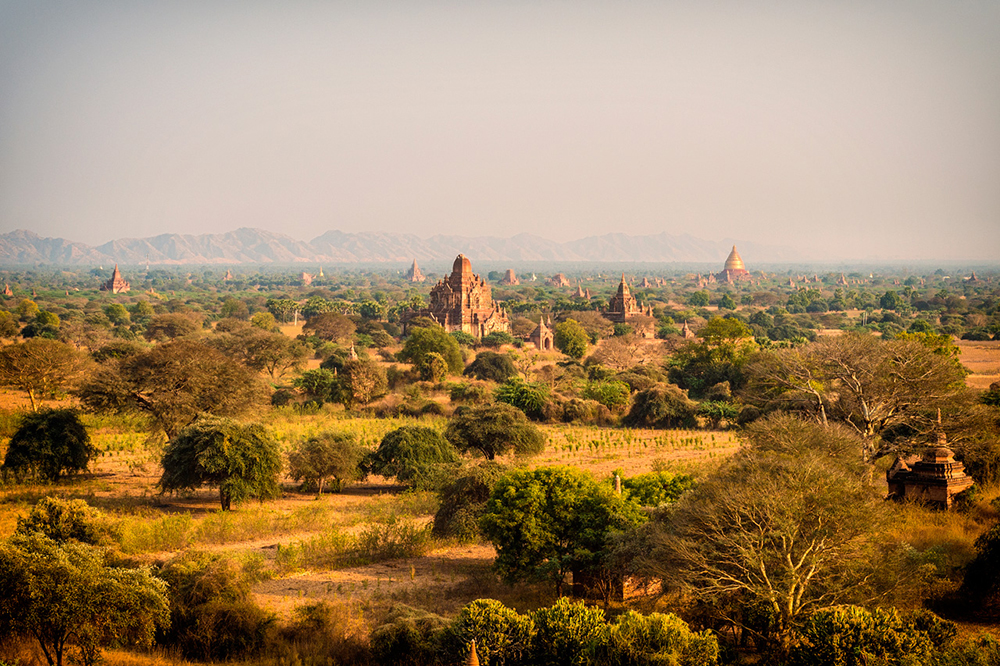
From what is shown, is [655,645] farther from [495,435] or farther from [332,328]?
[332,328]

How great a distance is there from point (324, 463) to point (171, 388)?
267 inches

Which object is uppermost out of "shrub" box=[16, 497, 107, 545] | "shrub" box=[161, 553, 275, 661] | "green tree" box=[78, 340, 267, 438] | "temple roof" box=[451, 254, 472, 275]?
"temple roof" box=[451, 254, 472, 275]

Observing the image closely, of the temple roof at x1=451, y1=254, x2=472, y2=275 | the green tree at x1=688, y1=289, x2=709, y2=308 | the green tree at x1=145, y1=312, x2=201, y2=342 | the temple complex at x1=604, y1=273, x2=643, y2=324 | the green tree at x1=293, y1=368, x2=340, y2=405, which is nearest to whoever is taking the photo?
the green tree at x1=293, y1=368, x2=340, y2=405

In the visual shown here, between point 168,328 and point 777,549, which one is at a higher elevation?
point 777,549

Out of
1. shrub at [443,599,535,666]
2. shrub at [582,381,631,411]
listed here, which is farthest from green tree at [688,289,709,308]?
shrub at [443,599,535,666]

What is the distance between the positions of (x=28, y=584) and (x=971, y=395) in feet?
79.8

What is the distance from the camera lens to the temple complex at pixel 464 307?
238ft

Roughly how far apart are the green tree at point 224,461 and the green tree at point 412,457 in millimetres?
3989

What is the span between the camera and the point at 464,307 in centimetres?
7319

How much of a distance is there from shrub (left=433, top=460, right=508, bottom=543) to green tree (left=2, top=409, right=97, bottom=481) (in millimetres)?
12986

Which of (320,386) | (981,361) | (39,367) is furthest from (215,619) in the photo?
(981,361)

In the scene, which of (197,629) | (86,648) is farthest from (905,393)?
(86,648)

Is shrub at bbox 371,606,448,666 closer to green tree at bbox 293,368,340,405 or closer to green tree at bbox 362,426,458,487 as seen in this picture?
green tree at bbox 362,426,458,487

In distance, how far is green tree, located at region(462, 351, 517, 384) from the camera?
162 feet
